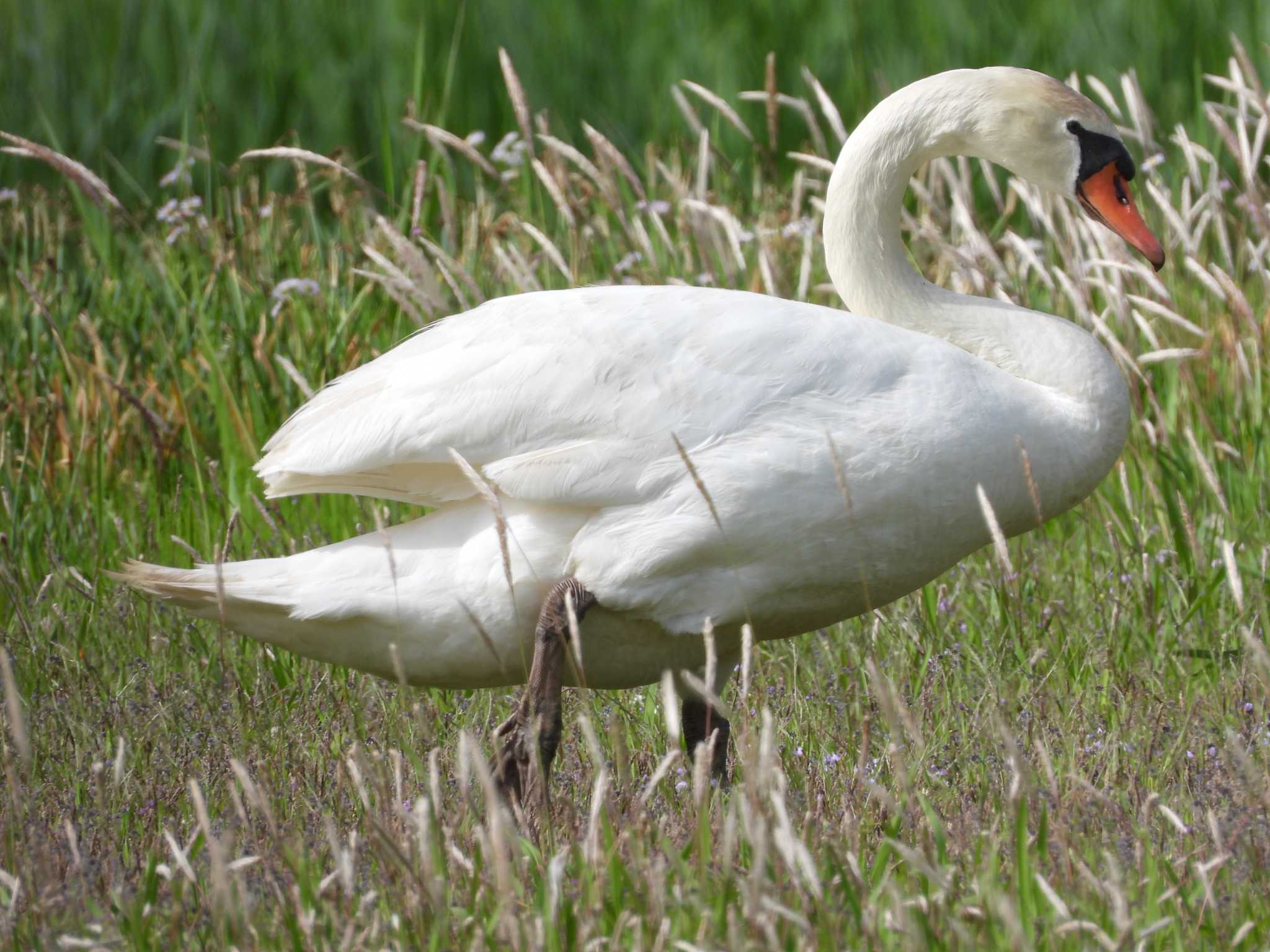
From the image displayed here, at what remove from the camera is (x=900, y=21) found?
27.1 feet

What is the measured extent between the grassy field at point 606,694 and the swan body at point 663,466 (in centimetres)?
21

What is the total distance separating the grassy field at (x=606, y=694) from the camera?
2430 mm

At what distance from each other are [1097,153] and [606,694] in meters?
1.57

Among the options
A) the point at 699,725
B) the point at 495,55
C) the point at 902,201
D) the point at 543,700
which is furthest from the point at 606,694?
the point at 495,55

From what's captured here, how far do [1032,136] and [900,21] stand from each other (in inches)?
189

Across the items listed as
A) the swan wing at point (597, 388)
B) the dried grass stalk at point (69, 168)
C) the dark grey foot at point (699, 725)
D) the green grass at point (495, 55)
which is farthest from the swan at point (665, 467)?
the green grass at point (495, 55)

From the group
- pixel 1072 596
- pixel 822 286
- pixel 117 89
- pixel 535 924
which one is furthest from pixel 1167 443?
pixel 117 89

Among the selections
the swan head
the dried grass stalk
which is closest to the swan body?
the swan head

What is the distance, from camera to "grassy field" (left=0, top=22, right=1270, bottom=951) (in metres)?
2.43

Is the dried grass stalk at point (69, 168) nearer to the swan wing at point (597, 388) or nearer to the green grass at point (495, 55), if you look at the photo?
the swan wing at point (597, 388)

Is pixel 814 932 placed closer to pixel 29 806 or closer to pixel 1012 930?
pixel 1012 930

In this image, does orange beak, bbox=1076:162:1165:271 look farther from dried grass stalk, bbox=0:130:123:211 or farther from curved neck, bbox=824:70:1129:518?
dried grass stalk, bbox=0:130:123:211

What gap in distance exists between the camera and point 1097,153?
3703 mm

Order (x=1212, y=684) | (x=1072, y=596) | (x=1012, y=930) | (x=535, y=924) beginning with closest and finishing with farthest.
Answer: (x=1012, y=930) → (x=535, y=924) → (x=1212, y=684) → (x=1072, y=596)
